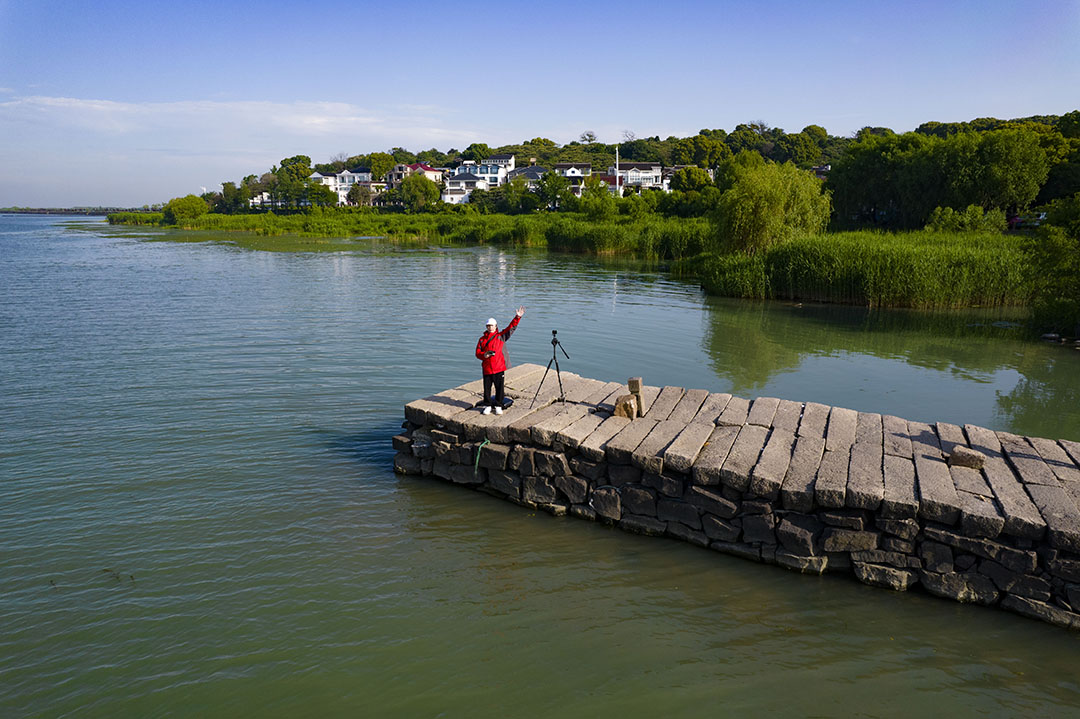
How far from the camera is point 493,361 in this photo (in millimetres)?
10922

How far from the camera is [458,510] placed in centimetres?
1041

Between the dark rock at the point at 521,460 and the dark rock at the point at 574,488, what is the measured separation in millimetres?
483

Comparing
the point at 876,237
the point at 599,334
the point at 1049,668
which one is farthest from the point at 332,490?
the point at 876,237

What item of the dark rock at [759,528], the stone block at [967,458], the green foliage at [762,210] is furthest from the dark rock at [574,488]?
the green foliage at [762,210]

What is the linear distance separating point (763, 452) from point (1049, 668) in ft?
12.4

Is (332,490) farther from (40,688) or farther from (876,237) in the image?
(876,237)

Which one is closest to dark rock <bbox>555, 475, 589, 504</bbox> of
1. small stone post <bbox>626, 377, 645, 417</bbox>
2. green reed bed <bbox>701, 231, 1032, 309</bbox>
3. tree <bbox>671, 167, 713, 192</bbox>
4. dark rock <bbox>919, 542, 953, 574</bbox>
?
small stone post <bbox>626, 377, 645, 417</bbox>

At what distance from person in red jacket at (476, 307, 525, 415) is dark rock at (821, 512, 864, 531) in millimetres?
5201

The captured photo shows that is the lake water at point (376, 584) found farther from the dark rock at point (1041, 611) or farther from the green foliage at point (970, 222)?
the green foliage at point (970, 222)

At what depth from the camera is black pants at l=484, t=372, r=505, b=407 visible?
1111 centimetres

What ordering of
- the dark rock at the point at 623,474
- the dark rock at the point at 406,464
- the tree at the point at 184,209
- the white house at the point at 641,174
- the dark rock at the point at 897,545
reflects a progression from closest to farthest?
the dark rock at the point at 897,545, the dark rock at the point at 623,474, the dark rock at the point at 406,464, the tree at the point at 184,209, the white house at the point at 641,174

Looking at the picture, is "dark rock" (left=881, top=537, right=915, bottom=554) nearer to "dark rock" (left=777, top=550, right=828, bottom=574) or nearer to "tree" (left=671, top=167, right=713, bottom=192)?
"dark rock" (left=777, top=550, right=828, bottom=574)

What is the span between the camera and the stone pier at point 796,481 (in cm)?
777

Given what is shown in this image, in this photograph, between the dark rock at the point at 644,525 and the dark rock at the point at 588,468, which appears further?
the dark rock at the point at 588,468
